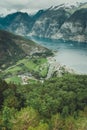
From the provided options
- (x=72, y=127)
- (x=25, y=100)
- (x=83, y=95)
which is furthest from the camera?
(x=83, y=95)

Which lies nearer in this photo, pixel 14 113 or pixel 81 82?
pixel 14 113

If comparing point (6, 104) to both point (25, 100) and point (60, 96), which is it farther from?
point (60, 96)

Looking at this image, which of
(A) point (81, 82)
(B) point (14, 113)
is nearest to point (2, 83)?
(B) point (14, 113)

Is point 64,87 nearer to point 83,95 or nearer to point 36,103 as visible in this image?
point 83,95

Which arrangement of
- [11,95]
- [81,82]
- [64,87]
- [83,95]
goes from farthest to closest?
1. [81,82]
2. [64,87]
3. [83,95]
4. [11,95]

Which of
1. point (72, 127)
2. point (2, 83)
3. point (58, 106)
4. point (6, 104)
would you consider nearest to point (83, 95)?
point (58, 106)

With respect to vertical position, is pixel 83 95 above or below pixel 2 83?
below
